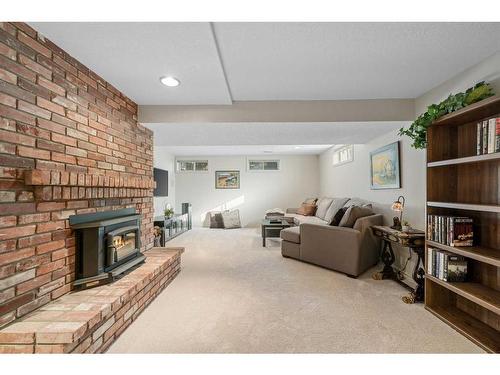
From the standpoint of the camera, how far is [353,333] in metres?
1.70

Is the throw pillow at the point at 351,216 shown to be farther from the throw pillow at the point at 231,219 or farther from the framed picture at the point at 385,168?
the throw pillow at the point at 231,219

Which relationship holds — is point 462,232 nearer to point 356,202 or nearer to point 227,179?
point 356,202

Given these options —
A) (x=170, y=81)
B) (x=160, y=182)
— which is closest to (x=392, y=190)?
(x=170, y=81)

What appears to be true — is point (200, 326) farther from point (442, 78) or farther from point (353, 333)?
point (442, 78)

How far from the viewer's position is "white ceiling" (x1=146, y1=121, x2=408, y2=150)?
2.78 metres

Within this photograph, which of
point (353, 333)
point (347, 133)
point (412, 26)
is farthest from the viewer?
point (347, 133)

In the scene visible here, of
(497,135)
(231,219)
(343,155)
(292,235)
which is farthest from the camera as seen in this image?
(231,219)

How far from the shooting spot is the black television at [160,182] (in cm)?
534

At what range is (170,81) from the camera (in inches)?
81.4

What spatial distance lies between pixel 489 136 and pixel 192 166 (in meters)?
6.44

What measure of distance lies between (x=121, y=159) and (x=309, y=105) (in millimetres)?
2221

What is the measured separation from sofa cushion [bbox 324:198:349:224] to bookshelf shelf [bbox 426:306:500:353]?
99.3 inches

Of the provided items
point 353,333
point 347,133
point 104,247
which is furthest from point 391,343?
point 347,133

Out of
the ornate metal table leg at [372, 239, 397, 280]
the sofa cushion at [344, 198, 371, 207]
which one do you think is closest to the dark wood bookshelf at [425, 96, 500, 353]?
the ornate metal table leg at [372, 239, 397, 280]
